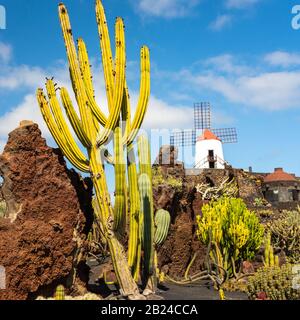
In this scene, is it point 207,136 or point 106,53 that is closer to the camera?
point 106,53

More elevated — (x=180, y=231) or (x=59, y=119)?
(x=59, y=119)

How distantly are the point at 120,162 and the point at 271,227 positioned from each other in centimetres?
977

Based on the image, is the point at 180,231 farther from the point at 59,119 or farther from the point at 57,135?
the point at 59,119

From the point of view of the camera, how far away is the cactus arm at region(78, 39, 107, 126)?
8.30 metres

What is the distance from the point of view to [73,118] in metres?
7.92

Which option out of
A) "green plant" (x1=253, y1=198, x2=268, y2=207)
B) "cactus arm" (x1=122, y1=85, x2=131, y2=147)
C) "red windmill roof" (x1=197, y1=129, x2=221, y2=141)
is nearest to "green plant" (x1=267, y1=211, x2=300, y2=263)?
"green plant" (x1=253, y1=198, x2=268, y2=207)

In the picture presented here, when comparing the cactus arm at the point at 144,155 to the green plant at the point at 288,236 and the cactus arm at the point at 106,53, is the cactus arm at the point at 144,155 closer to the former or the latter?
the cactus arm at the point at 106,53

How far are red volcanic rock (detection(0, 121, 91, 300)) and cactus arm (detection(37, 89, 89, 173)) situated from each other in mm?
166

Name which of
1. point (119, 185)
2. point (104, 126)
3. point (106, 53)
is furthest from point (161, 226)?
point (106, 53)

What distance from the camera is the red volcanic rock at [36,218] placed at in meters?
7.09

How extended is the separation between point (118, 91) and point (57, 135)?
54.1 inches

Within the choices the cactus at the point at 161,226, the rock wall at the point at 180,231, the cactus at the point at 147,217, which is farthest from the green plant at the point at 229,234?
the cactus at the point at 147,217

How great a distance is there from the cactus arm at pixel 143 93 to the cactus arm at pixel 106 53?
547 mm

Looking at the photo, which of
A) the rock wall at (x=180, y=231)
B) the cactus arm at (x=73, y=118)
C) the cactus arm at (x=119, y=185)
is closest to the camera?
the cactus arm at (x=119, y=185)
